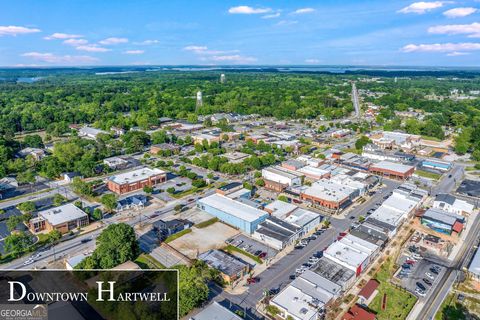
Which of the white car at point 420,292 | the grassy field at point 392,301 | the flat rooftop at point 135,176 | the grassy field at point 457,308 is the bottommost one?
the grassy field at point 457,308

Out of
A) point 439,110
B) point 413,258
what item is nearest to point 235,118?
point 439,110

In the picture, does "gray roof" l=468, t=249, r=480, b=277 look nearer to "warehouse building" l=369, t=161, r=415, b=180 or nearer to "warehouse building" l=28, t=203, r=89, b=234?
"warehouse building" l=369, t=161, r=415, b=180

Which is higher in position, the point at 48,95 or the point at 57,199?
the point at 48,95

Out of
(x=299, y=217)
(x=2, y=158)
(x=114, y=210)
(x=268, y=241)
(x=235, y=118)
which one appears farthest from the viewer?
(x=235, y=118)

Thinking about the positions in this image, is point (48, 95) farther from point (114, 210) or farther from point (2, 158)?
point (114, 210)

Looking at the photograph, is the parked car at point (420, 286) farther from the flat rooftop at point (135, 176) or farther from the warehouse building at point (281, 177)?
the flat rooftop at point (135, 176)

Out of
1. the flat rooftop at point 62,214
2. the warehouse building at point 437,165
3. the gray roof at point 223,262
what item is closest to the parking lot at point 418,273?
the gray roof at point 223,262

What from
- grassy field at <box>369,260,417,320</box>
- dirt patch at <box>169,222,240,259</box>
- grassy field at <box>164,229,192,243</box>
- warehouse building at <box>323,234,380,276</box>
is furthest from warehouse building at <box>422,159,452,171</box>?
grassy field at <box>164,229,192,243</box>
